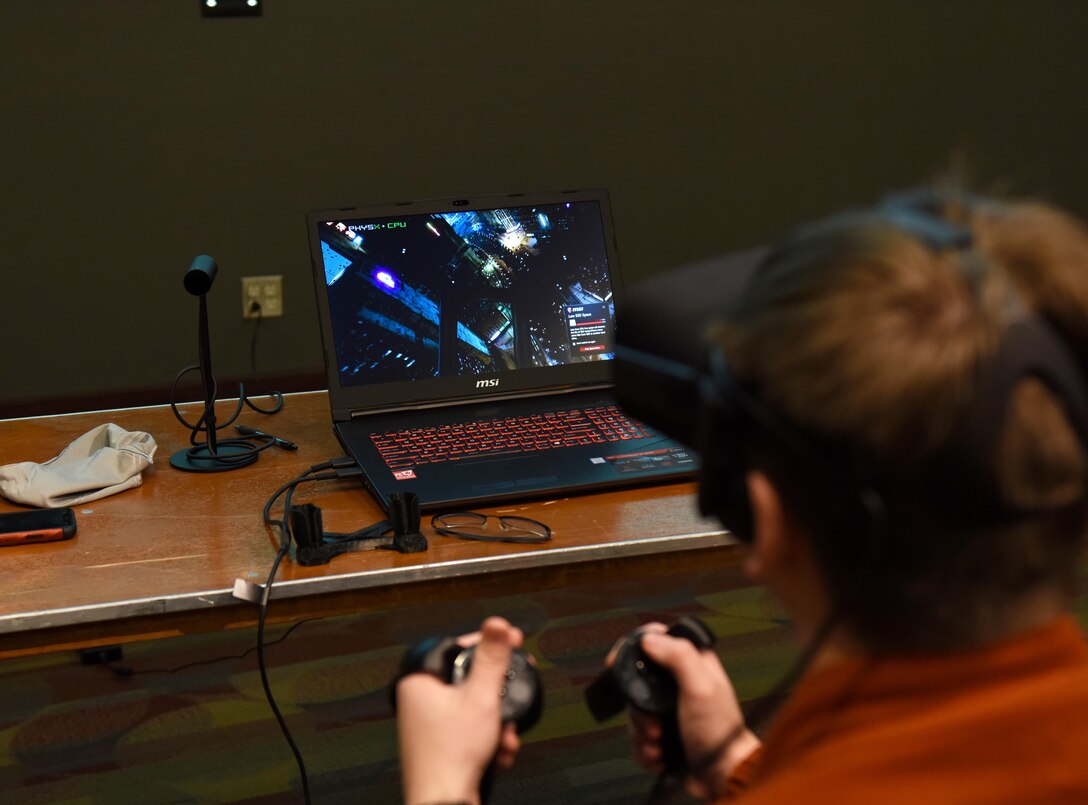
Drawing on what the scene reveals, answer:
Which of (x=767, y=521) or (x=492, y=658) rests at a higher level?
(x=767, y=521)

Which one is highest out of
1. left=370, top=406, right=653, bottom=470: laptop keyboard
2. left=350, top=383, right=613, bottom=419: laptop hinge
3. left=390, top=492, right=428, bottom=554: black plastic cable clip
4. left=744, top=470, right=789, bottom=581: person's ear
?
left=744, top=470, right=789, bottom=581: person's ear

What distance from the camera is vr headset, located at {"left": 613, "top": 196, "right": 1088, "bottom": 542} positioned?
1.86 feet

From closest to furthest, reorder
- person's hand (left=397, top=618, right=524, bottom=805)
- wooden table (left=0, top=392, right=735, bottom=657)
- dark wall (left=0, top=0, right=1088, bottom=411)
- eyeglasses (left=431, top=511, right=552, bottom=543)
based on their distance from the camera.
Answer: person's hand (left=397, top=618, right=524, bottom=805), wooden table (left=0, top=392, right=735, bottom=657), eyeglasses (left=431, top=511, right=552, bottom=543), dark wall (left=0, top=0, right=1088, bottom=411)

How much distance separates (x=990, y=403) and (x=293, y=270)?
3.23 m

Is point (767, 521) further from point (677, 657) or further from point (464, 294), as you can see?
point (464, 294)

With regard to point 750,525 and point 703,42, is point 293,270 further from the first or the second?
point 750,525

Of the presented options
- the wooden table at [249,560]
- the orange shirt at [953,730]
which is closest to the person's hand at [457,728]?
the orange shirt at [953,730]

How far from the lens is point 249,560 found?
1.25m

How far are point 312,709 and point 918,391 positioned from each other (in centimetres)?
188

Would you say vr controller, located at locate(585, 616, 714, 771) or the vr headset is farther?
vr controller, located at locate(585, 616, 714, 771)

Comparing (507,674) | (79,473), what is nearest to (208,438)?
(79,473)

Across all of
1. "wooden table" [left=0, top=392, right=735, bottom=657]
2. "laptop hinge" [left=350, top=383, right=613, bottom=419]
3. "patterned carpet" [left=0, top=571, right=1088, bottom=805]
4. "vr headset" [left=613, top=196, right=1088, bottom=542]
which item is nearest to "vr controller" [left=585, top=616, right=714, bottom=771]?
"vr headset" [left=613, top=196, right=1088, bottom=542]

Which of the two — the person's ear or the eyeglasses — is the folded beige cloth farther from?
the person's ear

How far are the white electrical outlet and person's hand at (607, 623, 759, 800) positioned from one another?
2842 millimetres
